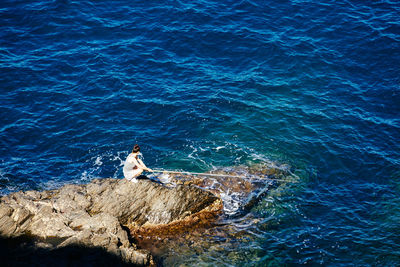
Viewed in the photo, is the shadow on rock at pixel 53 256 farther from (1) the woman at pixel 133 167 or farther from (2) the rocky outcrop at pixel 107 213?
(1) the woman at pixel 133 167

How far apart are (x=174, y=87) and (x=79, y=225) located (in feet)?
47.7

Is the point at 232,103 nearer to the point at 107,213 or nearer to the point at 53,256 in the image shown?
the point at 107,213

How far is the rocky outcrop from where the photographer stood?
16.0 meters

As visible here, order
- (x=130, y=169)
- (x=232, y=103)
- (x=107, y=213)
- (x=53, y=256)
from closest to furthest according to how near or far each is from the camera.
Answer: (x=53, y=256), (x=107, y=213), (x=130, y=169), (x=232, y=103)

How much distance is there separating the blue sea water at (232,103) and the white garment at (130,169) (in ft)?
15.3

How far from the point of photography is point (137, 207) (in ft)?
59.4

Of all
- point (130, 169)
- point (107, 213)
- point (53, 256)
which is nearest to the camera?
point (53, 256)

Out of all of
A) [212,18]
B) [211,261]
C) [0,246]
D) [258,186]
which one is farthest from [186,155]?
[212,18]

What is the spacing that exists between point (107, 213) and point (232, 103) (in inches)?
537

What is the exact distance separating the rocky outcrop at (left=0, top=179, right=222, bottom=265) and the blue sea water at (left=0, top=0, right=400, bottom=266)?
91.6 inches

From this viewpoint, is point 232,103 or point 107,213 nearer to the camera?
point 107,213

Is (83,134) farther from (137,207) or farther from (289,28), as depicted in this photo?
(289,28)

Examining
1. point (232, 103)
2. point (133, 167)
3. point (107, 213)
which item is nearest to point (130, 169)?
point (133, 167)

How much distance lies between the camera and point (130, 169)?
60.5 feet
